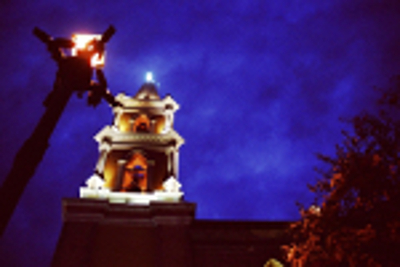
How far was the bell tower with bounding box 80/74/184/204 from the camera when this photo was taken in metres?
18.9

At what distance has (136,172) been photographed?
70.2ft

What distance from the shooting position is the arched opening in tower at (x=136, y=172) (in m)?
20.7

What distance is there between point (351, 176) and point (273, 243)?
5.95 metres

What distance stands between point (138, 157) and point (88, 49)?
1547cm

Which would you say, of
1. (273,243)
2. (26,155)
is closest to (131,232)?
(273,243)

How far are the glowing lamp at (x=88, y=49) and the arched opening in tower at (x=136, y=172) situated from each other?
14.1 m

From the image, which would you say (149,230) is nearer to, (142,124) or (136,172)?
(136,172)

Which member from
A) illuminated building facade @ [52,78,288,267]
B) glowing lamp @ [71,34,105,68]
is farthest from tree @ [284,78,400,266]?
glowing lamp @ [71,34,105,68]

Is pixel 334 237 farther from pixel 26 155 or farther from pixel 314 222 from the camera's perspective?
pixel 26 155

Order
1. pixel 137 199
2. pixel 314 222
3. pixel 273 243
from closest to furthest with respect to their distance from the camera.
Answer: pixel 314 222, pixel 273 243, pixel 137 199

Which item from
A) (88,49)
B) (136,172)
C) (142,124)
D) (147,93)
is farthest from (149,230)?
(147,93)

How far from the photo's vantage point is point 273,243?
1638 centimetres

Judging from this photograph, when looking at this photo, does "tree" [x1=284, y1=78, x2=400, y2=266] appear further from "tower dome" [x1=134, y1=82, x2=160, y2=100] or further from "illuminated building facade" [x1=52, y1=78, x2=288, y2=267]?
"tower dome" [x1=134, y1=82, x2=160, y2=100]

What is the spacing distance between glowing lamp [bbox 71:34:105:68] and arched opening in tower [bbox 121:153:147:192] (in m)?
14.1
